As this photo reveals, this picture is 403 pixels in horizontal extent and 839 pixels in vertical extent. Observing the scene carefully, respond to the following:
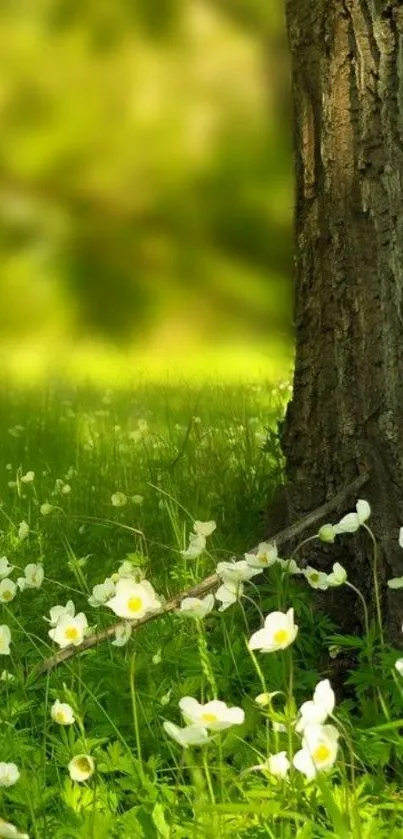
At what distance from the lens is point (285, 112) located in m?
7.51

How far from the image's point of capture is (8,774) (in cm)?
156

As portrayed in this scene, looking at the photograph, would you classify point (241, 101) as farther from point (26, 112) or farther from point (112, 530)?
point (112, 530)

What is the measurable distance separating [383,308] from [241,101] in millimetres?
5723

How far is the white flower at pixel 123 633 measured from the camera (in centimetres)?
181

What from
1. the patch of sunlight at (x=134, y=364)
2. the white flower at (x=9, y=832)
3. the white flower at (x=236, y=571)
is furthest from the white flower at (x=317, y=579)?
the patch of sunlight at (x=134, y=364)

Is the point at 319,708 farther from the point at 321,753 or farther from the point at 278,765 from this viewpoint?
the point at 278,765

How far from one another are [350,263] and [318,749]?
1044 mm

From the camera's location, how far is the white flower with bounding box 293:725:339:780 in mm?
1357

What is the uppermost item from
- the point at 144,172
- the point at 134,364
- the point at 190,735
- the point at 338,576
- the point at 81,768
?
the point at 144,172

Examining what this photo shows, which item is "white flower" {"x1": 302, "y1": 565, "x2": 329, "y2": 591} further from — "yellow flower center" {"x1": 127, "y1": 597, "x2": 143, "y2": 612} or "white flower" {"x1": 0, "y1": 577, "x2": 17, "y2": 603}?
"white flower" {"x1": 0, "y1": 577, "x2": 17, "y2": 603}

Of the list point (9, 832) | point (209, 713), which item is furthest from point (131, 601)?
point (9, 832)

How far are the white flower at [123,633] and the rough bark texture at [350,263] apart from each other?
468 millimetres

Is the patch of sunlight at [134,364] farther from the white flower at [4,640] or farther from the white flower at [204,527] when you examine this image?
the white flower at [4,640]

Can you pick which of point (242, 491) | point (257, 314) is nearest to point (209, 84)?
point (257, 314)
